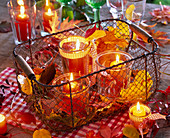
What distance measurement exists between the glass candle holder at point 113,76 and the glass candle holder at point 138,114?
7 cm

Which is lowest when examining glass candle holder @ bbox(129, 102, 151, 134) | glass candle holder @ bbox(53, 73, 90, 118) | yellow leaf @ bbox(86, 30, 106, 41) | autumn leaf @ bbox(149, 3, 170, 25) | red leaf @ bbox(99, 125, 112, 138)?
red leaf @ bbox(99, 125, 112, 138)

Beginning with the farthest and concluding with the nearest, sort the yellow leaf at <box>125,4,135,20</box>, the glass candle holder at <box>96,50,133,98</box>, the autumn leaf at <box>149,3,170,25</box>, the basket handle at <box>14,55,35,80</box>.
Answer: the autumn leaf at <box>149,3,170,25</box>, the yellow leaf at <box>125,4,135,20</box>, the glass candle holder at <box>96,50,133,98</box>, the basket handle at <box>14,55,35,80</box>

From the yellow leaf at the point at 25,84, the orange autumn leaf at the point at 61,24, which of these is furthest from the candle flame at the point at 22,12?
the yellow leaf at the point at 25,84

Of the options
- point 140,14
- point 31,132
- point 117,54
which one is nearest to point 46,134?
point 31,132

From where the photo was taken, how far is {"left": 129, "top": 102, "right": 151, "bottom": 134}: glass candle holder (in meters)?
0.62

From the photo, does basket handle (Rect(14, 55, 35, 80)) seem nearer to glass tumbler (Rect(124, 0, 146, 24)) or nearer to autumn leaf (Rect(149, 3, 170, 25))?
glass tumbler (Rect(124, 0, 146, 24))

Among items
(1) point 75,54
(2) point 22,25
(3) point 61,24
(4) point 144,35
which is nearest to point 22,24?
(2) point 22,25

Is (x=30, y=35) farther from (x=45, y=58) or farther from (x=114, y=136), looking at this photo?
(x=114, y=136)

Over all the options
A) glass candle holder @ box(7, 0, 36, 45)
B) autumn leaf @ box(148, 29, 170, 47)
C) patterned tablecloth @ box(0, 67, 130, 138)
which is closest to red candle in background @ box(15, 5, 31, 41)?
glass candle holder @ box(7, 0, 36, 45)

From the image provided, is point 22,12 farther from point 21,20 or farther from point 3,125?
point 3,125

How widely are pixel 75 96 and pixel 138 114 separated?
0.50 feet

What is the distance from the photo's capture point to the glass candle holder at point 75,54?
2.27 ft

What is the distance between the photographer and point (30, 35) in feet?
3.35

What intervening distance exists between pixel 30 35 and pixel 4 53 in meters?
0.12
